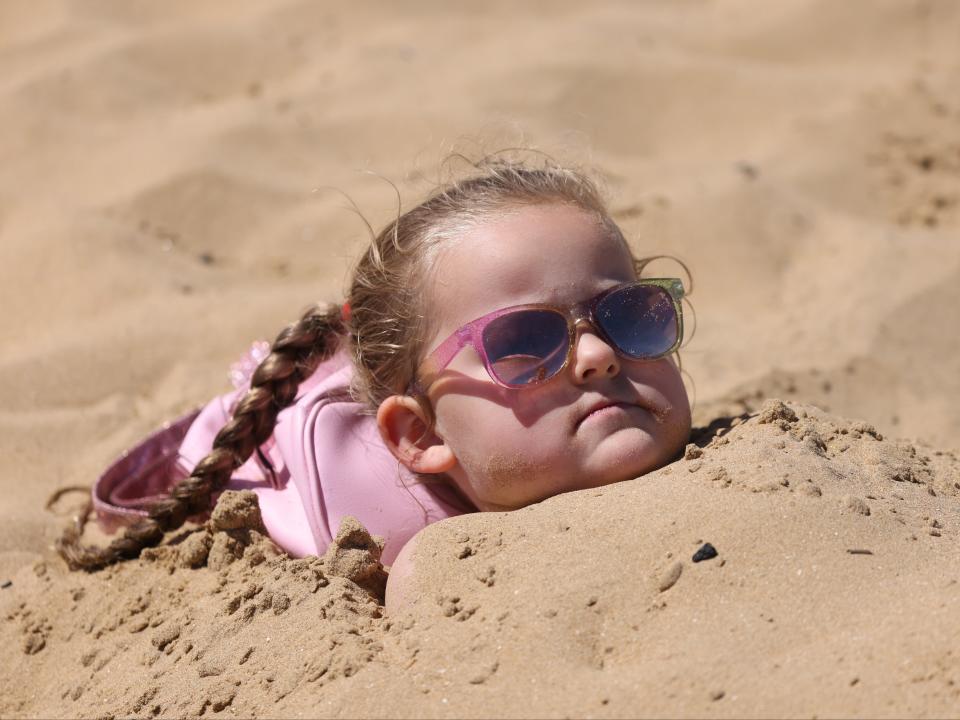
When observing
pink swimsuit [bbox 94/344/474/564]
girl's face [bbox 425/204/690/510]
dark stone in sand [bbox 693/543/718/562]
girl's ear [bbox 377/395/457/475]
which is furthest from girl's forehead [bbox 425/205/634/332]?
dark stone in sand [bbox 693/543/718/562]

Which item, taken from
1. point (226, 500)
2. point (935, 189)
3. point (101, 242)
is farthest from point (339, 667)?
point (935, 189)

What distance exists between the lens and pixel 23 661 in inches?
96.3

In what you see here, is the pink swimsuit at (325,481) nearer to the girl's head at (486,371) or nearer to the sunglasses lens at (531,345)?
the girl's head at (486,371)

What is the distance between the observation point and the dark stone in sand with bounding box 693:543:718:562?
6.07 feet

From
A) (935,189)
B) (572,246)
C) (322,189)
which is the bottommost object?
(935,189)

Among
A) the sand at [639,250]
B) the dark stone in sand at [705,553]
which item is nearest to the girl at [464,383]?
the sand at [639,250]

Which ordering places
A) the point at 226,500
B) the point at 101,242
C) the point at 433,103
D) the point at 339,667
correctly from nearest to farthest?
the point at 339,667 < the point at 226,500 < the point at 101,242 < the point at 433,103

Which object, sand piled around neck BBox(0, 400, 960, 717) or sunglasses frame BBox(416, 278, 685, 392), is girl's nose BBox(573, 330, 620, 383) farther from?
sand piled around neck BBox(0, 400, 960, 717)

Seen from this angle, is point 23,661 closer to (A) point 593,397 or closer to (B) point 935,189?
(A) point 593,397

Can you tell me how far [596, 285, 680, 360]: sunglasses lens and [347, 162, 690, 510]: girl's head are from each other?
0.03 m

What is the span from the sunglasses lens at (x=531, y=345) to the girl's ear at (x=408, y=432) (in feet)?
0.85

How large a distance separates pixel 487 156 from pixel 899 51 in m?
4.27

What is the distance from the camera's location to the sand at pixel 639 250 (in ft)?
5.76

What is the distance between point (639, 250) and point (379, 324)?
1.96 m
